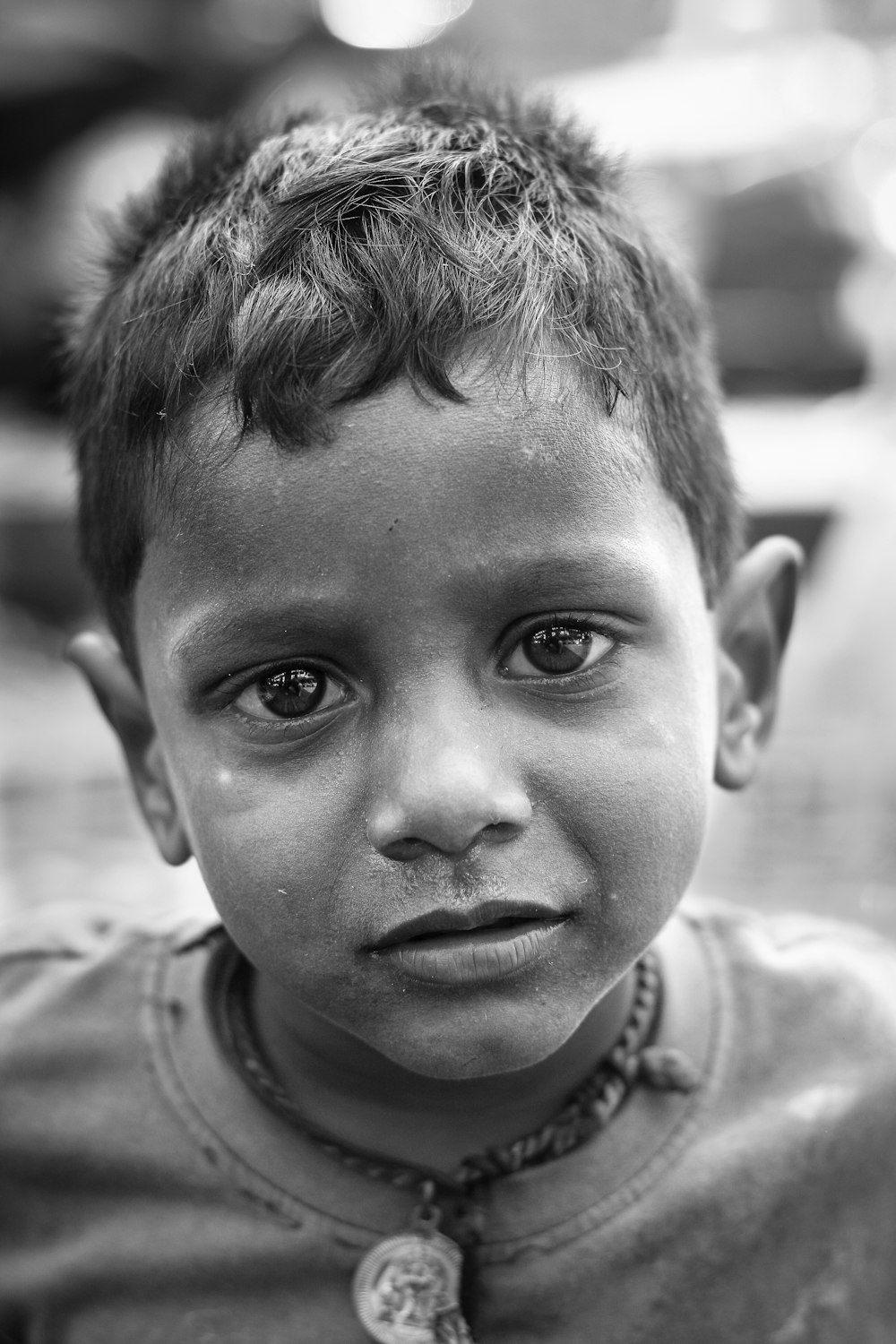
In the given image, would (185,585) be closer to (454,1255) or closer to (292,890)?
(292,890)

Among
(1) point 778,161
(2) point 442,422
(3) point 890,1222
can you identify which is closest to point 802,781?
(3) point 890,1222

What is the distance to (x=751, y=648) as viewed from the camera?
4.64 ft

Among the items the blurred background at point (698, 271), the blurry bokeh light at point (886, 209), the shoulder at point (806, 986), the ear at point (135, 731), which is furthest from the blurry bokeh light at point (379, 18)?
the shoulder at point (806, 986)

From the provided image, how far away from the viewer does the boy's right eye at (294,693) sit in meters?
1.12

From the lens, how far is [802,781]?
8.87 ft

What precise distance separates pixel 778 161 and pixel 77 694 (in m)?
2.55

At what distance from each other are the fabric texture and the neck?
0.04 meters

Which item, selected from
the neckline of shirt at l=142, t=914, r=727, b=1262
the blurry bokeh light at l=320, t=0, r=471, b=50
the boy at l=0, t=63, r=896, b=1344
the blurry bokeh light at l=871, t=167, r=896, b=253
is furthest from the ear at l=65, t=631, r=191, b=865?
the blurry bokeh light at l=320, t=0, r=471, b=50

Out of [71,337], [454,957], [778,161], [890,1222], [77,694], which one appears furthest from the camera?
[778,161]

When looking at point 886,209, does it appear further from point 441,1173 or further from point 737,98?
point 441,1173

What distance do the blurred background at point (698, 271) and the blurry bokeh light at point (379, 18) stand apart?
0.04ft

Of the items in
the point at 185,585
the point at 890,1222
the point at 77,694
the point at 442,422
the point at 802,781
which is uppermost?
the point at 442,422

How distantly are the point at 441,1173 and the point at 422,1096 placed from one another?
69mm

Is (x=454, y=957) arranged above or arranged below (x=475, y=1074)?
above
